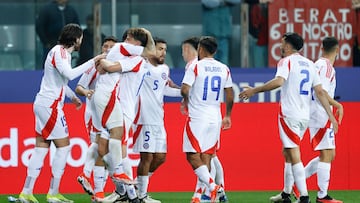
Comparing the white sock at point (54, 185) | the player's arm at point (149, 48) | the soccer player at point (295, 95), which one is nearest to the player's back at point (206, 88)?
the soccer player at point (295, 95)

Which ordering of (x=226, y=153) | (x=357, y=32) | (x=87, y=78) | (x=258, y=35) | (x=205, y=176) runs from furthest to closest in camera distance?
(x=357, y=32), (x=258, y=35), (x=226, y=153), (x=87, y=78), (x=205, y=176)

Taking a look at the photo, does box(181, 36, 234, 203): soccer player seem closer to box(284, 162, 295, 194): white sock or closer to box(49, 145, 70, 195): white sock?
box(284, 162, 295, 194): white sock

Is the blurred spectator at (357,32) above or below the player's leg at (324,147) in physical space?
above

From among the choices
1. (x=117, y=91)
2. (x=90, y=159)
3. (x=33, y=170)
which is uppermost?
(x=117, y=91)

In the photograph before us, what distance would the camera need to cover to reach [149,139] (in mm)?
17016

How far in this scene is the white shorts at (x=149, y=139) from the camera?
669 inches

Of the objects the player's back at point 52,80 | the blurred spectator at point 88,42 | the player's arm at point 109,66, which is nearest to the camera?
the player's arm at point 109,66

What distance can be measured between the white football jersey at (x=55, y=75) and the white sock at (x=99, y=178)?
2.97 feet

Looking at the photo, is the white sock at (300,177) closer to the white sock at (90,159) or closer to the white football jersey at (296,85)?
the white football jersey at (296,85)

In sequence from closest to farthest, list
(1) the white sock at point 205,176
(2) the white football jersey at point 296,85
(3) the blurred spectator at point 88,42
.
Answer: (1) the white sock at point 205,176
(2) the white football jersey at point 296,85
(3) the blurred spectator at point 88,42

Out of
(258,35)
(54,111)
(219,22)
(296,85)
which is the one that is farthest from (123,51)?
(258,35)

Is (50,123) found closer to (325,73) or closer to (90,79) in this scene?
(90,79)

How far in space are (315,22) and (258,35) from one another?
96 centimetres

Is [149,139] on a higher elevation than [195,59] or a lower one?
lower
